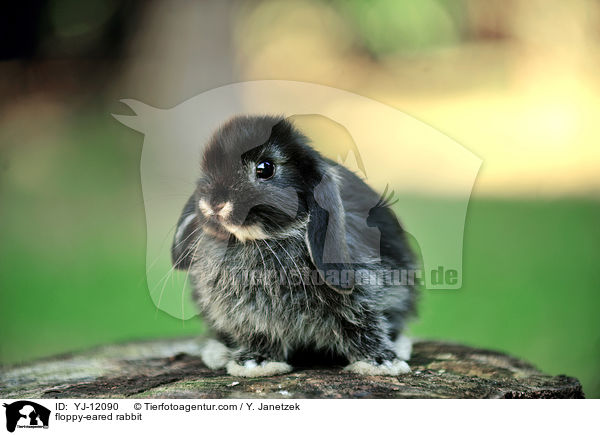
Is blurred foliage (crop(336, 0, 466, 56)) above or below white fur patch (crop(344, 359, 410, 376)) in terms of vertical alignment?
above

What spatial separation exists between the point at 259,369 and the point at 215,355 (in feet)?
0.63

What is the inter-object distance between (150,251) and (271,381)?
→ 540mm

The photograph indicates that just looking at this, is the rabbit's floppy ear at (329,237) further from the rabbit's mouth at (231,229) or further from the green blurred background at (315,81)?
the green blurred background at (315,81)

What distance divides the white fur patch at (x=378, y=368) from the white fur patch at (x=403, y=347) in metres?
0.07

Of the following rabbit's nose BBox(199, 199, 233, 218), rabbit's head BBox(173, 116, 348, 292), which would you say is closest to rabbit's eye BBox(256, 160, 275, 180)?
rabbit's head BBox(173, 116, 348, 292)

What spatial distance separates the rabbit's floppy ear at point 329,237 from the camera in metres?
1.61

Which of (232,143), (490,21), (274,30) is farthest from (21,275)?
(490,21)

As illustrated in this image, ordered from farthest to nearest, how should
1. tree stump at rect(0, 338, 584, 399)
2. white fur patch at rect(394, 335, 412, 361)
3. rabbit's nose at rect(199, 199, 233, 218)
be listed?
white fur patch at rect(394, 335, 412, 361)
tree stump at rect(0, 338, 584, 399)
rabbit's nose at rect(199, 199, 233, 218)

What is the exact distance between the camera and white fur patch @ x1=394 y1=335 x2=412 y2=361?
72.7 inches

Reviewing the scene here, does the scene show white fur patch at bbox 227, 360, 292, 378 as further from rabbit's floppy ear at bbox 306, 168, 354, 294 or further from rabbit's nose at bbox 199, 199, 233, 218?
rabbit's nose at bbox 199, 199, 233, 218

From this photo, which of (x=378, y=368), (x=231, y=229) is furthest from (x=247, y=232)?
(x=378, y=368)
